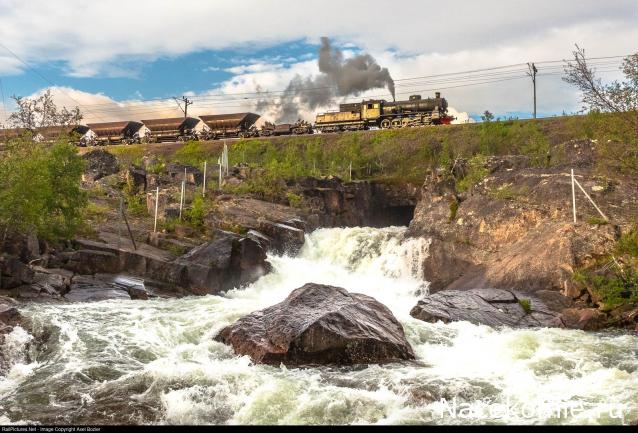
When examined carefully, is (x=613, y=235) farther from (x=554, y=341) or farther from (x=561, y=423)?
(x=561, y=423)

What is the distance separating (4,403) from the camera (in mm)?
9469

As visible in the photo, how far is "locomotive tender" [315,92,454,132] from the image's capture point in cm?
5222

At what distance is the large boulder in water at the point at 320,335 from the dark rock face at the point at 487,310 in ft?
8.03

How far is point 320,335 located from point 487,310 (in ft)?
20.8

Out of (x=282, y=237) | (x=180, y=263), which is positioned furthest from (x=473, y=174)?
(x=180, y=263)

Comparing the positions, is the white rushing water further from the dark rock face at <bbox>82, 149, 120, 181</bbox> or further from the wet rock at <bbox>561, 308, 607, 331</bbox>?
the dark rock face at <bbox>82, 149, 120, 181</bbox>

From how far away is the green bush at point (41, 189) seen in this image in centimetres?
1894

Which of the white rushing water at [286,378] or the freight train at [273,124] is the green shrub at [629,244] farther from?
the freight train at [273,124]

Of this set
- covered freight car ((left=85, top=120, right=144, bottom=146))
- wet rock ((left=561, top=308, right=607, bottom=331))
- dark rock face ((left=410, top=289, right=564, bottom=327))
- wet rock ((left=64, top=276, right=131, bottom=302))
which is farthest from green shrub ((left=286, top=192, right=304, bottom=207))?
covered freight car ((left=85, top=120, right=144, bottom=146))

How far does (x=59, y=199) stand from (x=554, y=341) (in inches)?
727

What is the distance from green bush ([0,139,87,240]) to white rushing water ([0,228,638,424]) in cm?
468

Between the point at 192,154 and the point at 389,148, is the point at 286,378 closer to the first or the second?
the point at 389,148

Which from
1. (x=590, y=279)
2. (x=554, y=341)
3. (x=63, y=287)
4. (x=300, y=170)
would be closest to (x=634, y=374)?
(x=554, y=341)

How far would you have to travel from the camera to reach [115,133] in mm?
68000
